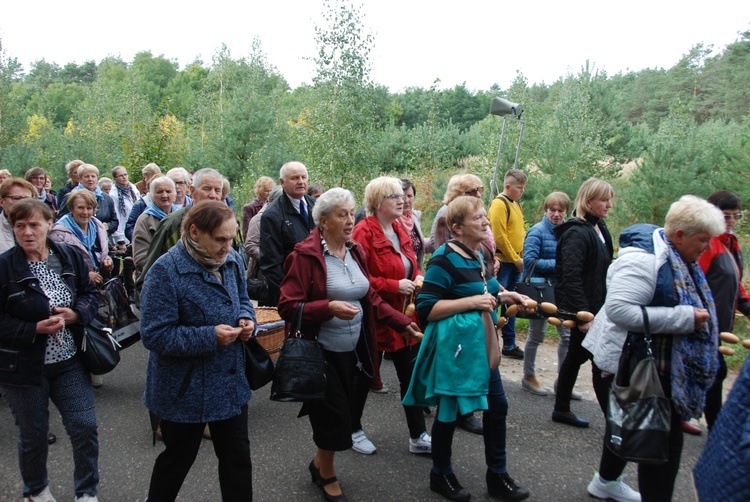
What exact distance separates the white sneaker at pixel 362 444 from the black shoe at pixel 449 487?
687mm

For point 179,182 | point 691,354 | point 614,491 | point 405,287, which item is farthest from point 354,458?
point 179,182

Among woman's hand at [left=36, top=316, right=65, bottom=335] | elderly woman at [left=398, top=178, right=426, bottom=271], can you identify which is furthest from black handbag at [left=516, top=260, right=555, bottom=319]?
Answer: woman's hand at [left=36, top=316, right=65, bottom=335]

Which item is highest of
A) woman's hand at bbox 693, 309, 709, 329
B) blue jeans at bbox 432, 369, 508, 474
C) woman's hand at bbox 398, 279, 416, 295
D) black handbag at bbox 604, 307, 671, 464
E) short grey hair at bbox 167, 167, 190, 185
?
short grey hair at bbox 167, 167, 190, 185

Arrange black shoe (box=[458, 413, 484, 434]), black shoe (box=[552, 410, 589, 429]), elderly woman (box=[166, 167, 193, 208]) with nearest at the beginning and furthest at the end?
black shoe (box=[458, 413, 484, 434])
black shoe (box=[552, 410, 589, 429])
elderly woman (box=[166, 167, 193, 208])

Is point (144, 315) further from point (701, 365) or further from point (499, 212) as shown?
point (499, 212)

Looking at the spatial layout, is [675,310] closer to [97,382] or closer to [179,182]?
[179,182]

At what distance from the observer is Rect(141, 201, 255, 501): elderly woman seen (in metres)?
2.59

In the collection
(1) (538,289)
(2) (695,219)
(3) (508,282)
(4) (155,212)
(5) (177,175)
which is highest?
(5) (177,175)

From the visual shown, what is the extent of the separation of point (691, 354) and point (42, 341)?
11.5 feet

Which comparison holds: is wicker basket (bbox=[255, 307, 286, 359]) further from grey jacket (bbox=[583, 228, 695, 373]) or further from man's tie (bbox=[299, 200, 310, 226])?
grey jacket (bbox=[583, 228, 695, 373])

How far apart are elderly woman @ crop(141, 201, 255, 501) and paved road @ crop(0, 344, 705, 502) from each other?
888 millimetres

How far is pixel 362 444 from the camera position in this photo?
162 inches

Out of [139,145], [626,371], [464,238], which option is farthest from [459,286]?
[139,145]

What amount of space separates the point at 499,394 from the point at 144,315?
6.87 feet
